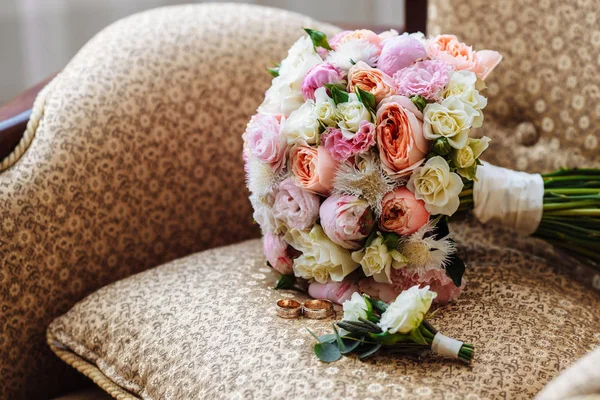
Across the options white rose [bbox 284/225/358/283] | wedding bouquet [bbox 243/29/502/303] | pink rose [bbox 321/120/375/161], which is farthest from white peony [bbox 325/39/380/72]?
white rose [bbox 284/225/358/283]

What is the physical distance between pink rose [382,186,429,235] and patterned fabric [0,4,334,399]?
0.45 meters

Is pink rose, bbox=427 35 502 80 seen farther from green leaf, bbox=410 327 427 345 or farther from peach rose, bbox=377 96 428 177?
green leaf, bbox=410 327 427 345

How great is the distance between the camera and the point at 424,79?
2.69 feet

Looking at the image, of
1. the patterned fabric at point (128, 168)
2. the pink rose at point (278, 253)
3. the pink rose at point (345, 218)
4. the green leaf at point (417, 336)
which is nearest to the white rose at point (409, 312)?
the green leaf at point (417, 336)

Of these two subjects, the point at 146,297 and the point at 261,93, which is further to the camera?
the point at 261,93

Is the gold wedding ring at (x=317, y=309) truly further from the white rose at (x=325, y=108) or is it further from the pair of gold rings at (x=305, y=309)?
the white rose at (x=325, y=108)

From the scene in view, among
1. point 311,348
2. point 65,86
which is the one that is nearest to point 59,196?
point 65,86

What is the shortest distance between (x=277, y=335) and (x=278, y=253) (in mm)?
142

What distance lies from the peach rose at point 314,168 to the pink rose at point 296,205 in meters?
0.01

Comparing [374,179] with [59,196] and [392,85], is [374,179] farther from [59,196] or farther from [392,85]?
[59,196]

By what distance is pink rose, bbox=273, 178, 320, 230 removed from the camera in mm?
837

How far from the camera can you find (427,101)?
818mm

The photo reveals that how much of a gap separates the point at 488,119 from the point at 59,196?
29.6 inches

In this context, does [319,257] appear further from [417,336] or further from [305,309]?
[417,336]
